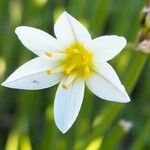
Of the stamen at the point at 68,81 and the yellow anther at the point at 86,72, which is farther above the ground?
the yellow anther at the point at 86,72

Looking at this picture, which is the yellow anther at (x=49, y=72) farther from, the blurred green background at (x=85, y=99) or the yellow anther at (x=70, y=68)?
the blurred green background at (x=85, y=99)

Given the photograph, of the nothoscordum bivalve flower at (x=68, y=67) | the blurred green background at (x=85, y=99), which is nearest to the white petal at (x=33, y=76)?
the nothoscordum bivalve flower at (x=68, y=67)

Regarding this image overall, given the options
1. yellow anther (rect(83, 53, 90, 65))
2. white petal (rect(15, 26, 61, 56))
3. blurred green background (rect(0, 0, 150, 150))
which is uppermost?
white petal (rect(15, 26, 61, 56))

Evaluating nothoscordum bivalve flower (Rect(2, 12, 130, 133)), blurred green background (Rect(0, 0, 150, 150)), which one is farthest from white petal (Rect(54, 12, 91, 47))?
blurred green background (Rect(0, 0, 150, 150))

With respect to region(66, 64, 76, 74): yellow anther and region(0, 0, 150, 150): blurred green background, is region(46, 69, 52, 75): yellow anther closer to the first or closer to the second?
region(66, 64, 76, 74): yellow anther

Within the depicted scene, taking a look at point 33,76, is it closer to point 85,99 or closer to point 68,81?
point 68,81

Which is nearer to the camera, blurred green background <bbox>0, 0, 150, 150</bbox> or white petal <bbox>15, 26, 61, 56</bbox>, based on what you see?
white petal <bbox>15, 26, 61, 56</bbox>

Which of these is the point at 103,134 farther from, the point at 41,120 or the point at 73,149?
the point at 41,120

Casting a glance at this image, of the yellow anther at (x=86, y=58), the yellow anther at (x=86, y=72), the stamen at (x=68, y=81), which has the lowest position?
the stamen at (x=68, y=81)
